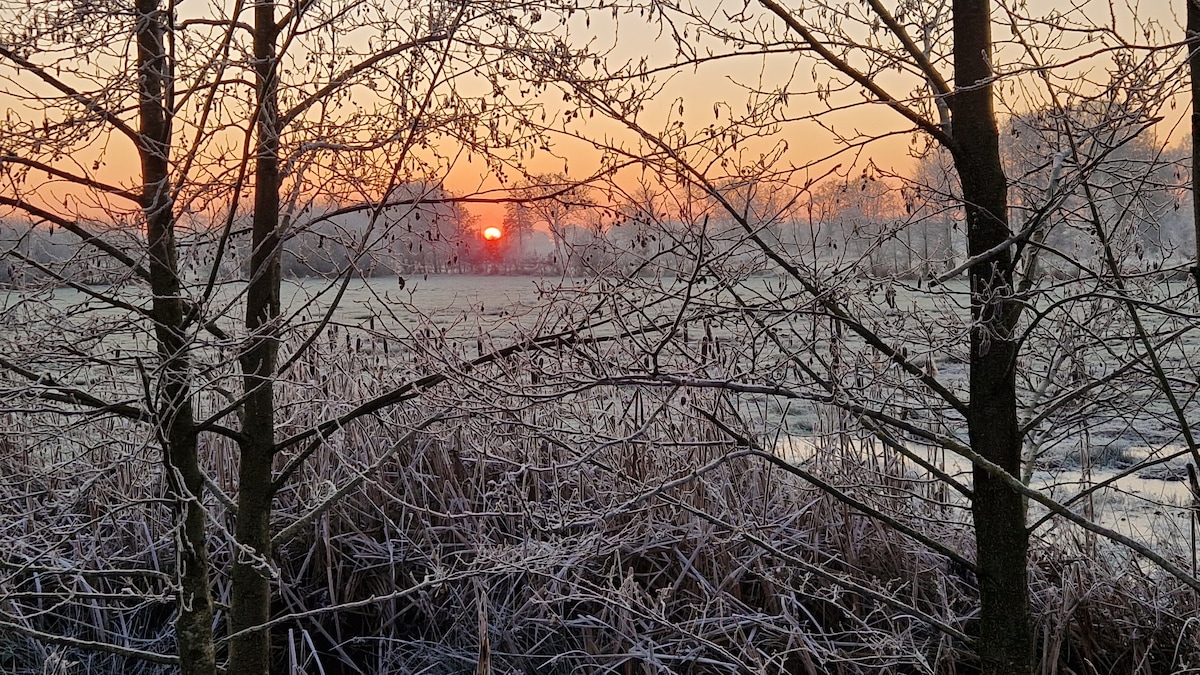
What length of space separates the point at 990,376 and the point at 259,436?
2118 mm

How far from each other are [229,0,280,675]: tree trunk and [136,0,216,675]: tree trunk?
0.14m

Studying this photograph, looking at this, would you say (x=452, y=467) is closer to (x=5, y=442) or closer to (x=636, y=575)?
(x=636, y=575)

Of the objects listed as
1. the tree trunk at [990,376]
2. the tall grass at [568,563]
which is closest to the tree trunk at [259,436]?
the tall grass at [568,563]

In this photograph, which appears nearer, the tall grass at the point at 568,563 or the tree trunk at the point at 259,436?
the tree trunk at the point at 259,436

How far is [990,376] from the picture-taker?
233 cm


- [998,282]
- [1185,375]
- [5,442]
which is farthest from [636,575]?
[5,442]

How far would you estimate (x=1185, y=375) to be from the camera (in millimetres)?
2900

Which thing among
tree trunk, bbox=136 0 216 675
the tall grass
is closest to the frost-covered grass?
the tall grass

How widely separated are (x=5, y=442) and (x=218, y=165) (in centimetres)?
289

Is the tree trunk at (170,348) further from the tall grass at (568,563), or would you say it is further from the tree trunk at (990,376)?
the tree trunk at (990,376)

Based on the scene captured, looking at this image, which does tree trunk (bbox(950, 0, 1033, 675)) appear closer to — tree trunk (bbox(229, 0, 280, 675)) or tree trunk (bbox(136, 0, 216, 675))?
tree trunk (bbox(229, 0, 280, 675))

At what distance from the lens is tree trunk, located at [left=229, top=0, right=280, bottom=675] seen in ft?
8.36

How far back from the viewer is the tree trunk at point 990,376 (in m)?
2.30

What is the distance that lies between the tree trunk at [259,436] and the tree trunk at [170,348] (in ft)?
0.46
